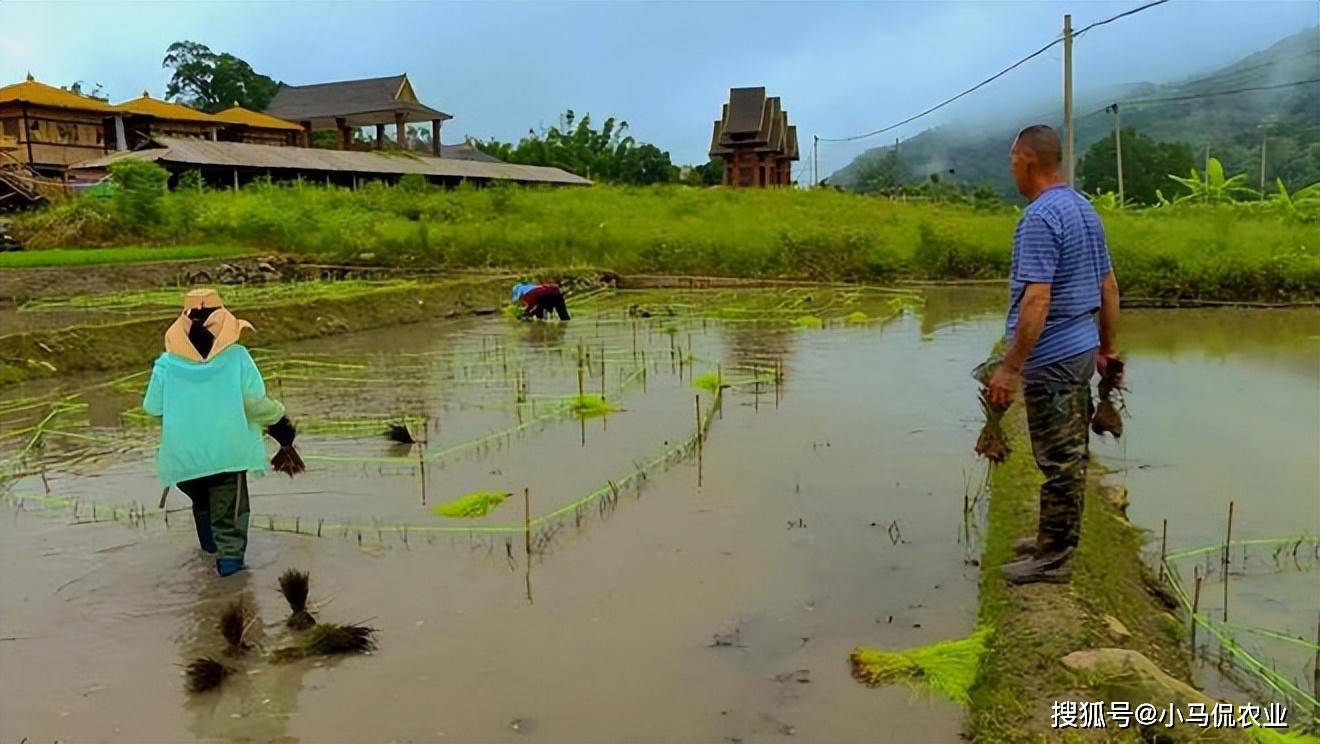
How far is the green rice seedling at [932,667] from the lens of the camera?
3.09 meters

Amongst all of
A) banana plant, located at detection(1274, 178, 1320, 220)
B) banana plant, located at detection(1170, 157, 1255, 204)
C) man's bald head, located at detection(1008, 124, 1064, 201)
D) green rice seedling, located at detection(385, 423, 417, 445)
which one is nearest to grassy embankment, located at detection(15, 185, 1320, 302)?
banana plant, located at detection(1274, 178, 1320, 220)

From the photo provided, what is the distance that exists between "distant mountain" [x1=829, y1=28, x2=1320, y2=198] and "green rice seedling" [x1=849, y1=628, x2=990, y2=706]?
43.4m

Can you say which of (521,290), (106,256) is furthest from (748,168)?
(106,256)

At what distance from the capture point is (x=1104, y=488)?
5.24m

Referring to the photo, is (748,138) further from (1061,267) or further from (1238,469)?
(1061,267)

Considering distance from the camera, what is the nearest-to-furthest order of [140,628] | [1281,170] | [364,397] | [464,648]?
1. [464,648]
2. [140,628]
3. [364,397]
4. [1281,170]

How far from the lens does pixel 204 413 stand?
170 inches

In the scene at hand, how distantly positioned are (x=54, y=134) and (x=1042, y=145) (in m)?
28.8

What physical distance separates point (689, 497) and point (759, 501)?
37 centimetres

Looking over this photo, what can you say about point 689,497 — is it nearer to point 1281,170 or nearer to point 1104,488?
point 1104,488

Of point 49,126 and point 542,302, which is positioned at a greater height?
point 49,126

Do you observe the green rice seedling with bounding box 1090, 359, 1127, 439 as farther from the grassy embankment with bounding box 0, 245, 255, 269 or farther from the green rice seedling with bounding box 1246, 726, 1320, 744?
the grassy embankment with bounding box 0, 245, 255, 269

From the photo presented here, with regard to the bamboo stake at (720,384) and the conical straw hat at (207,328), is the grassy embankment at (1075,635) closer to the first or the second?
the bamboo stake at (720,384)

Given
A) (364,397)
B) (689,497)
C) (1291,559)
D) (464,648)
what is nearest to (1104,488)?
(1291,559)
